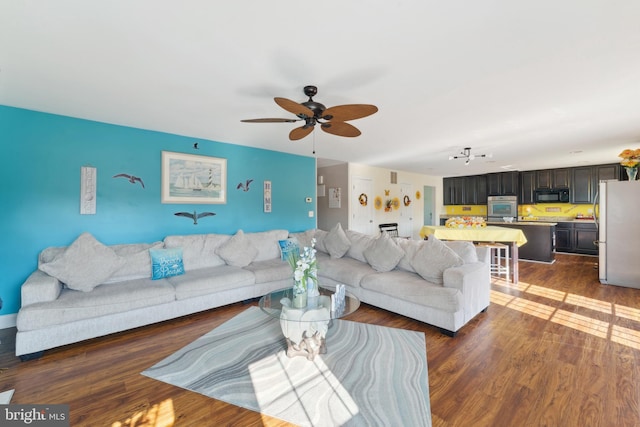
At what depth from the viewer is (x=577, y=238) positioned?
6922mm

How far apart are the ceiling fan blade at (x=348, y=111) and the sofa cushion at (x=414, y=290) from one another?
6.18 ft

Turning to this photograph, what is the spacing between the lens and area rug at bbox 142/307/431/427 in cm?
175

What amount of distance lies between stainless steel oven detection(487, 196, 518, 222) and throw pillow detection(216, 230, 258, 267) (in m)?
7.26

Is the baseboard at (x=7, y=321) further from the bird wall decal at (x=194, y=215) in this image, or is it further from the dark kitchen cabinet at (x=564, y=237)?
the dark kitchen cabinet at (x=564, y=237)

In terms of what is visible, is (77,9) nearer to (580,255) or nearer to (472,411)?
(472,411)

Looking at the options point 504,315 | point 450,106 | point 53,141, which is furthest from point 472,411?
point 53,141

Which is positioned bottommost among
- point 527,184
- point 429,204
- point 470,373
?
point 470,373

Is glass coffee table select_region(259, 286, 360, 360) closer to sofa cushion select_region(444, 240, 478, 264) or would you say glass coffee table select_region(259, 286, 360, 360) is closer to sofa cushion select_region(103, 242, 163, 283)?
sofa cushion select_region(444, 240, 478, 264)

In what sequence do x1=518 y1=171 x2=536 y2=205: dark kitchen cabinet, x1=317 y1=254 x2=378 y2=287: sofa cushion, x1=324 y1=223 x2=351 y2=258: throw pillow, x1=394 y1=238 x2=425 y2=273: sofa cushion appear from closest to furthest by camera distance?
x1=394 y1=238 x2=425 y2=273: sofa cushion, x1=317 y1=254 x2=378 y2=287: sofa cushion, x1=324 y1=223 x2=351 y2=258: throw pillow, x1=518 y1=171 x2=536 y2=205: dark kitchen cabinet

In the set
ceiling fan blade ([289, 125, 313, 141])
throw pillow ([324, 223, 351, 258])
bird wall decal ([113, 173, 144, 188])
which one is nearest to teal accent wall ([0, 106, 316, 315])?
bird wall decal ([113, 173, 144, 188])

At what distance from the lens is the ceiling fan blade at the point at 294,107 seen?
2.00 meters

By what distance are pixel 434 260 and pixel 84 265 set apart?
3667 mm

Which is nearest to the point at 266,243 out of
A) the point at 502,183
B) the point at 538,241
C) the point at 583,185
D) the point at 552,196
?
the point at 538,241

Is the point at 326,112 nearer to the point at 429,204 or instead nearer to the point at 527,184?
the point at 527,184
